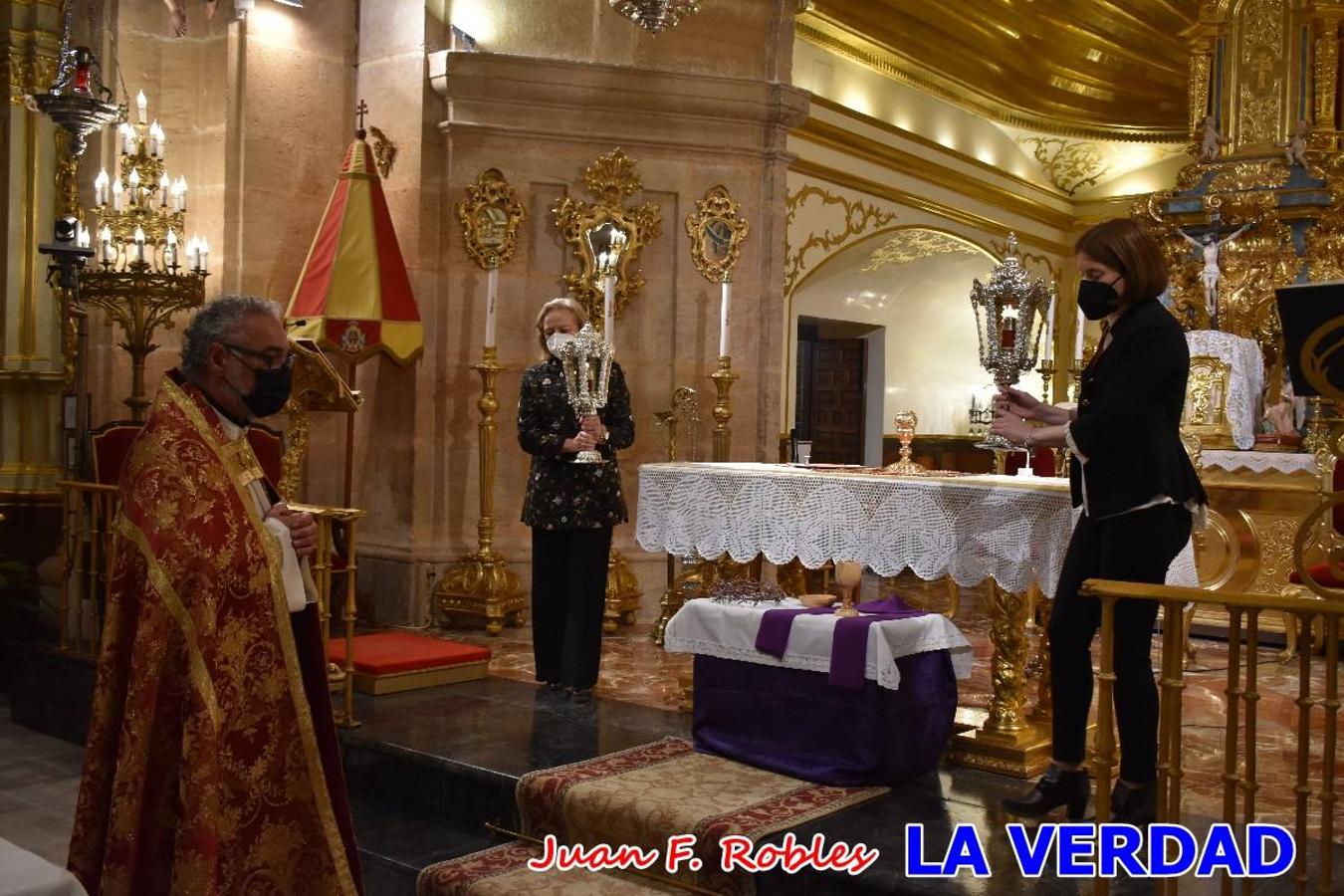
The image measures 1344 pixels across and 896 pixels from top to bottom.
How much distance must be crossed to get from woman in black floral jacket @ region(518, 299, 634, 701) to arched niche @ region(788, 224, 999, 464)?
6180 mm

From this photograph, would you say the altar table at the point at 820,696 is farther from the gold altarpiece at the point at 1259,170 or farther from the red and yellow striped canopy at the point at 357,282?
the gold altarpiece at the point at 1259,170

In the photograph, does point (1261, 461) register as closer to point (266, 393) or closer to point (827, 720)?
point (827, 720)

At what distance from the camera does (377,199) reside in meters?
7.04

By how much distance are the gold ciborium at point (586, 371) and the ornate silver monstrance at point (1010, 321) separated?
4.96ft

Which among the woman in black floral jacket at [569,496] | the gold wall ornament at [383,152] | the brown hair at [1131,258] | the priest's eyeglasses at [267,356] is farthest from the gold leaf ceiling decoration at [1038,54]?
the priest's eyeglasses at [267,356]

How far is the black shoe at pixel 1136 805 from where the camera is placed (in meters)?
3.59

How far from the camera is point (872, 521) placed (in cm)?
→ 464

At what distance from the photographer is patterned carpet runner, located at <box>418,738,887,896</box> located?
12.5ft

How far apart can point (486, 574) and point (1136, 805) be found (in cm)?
427

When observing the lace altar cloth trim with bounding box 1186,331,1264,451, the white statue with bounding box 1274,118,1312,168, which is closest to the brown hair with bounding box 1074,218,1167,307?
the lace altar cloth trim with bounding box 1186,331,1264,451

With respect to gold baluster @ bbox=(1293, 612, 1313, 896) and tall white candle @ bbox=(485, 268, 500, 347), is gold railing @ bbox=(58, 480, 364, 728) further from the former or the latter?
gold baluster @ bbox=(1293, 612, 1313, 896)

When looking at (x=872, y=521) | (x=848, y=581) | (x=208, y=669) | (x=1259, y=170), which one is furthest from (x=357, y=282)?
(x=1259, y=170)

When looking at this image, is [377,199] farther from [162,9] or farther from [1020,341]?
[1020,341]

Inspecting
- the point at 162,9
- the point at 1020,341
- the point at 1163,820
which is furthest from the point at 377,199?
the point at 1163,820
